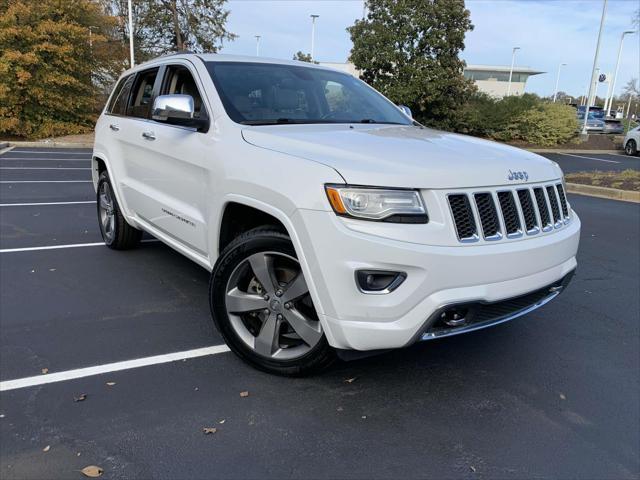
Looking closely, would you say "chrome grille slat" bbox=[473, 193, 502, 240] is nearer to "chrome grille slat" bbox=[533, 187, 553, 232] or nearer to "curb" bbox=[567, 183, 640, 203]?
"chrome grille slat" bbox=[533, 187, 553, 232]

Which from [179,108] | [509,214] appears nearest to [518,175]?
[509,214]

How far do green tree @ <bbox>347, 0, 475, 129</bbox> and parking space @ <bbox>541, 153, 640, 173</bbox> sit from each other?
596 cm

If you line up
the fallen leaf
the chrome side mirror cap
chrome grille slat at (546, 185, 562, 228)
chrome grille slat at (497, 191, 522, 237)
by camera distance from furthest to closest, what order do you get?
1. the chrome side mirror cap
2. chrome grille slat at (546, 185, 562, 228)
3. chrome grille slat at (497, 191, 522, 237)
4. the fallen leaf

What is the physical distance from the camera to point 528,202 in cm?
Result: 292

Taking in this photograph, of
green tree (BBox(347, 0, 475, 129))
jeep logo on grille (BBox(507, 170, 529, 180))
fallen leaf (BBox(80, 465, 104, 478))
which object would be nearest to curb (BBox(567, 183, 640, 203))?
jeep logo on grille (BBox(507, 170, 529, 180))

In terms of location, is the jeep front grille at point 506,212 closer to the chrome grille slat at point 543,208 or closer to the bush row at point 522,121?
the chrome grille slat at point 543,208

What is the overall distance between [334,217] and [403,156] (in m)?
0.52

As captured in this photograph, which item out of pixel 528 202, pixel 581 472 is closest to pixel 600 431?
pixel 581 472

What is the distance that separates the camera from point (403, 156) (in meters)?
2.67

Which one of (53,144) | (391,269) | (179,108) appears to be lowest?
(53,144)

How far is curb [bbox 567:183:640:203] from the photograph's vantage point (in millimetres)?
10648

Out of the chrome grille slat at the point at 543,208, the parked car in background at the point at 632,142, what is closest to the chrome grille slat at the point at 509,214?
the chrome grille slat at the point at 543,208

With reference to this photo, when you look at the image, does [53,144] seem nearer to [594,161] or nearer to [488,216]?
[488,216]

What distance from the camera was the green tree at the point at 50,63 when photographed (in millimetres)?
18594
